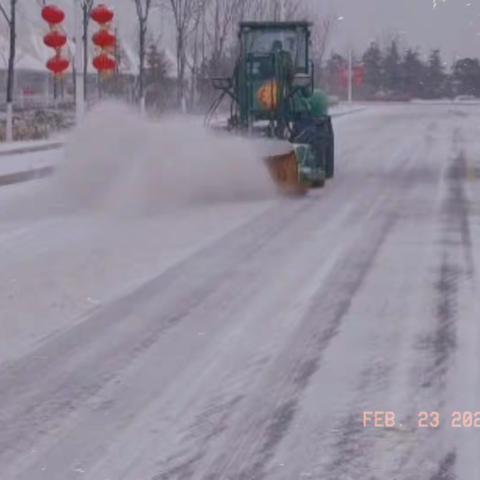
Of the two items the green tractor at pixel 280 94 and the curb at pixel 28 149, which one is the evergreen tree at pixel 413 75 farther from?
the green tractor at pixel 280 94

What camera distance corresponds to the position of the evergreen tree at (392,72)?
127750mm

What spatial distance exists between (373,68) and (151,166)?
11229 centimetres

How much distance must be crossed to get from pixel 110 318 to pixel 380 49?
126m

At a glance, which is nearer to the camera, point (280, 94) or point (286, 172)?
point (286, 172)

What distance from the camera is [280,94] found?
23.2 m

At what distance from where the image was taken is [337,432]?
7.16 metres

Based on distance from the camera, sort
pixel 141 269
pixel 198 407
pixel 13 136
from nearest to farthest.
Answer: pixel 198 407 → pixel 141 269 → pixel 13 136

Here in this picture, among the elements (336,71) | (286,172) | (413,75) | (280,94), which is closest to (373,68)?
(413,75)

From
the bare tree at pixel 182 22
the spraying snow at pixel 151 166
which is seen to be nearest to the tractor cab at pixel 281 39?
the spraying snow at pixel 151 166

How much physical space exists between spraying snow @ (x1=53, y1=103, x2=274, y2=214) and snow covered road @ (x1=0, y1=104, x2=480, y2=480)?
5.70ft

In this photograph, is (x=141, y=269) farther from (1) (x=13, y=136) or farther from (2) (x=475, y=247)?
(1) (x=13, y=136)

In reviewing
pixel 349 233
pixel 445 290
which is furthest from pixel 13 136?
pixel 445 290
